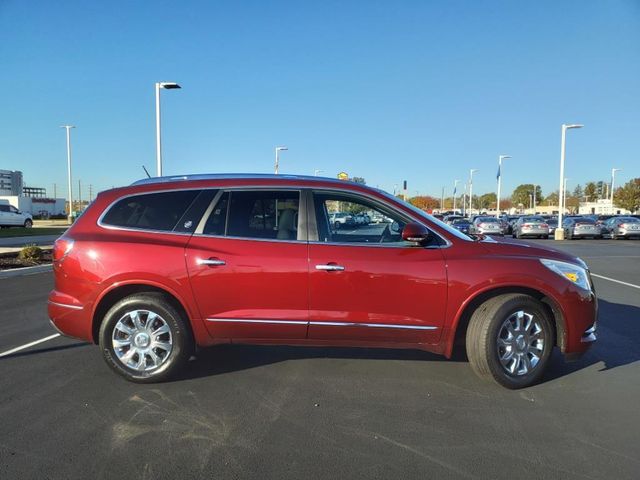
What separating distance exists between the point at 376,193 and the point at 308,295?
3.81 ft

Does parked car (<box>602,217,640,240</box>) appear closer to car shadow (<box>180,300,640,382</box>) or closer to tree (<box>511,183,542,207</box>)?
car shadow (<box>180,300,640,382</box>)

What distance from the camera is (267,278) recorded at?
13.5 ft

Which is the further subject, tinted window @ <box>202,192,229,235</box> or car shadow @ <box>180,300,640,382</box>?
car shadow @ <box>180,300,640,382</box>

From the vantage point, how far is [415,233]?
13.3 feet

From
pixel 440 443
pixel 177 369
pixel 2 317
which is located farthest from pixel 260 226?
pixel 2 317

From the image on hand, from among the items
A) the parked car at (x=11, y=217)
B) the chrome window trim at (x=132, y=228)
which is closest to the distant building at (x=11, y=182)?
the parked car at (x=11, y=217)

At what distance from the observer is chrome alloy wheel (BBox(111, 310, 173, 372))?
4277mm

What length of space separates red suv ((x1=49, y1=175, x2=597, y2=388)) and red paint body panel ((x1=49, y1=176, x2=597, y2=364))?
0.04 ft

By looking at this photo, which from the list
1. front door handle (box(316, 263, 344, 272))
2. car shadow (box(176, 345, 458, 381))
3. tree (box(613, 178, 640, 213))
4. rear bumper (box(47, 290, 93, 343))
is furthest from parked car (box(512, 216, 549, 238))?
tree (box(613, 178, 640, 213))

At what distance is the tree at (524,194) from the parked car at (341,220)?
13929cm

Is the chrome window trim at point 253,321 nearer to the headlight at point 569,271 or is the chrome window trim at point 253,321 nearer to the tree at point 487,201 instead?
the headlight at point 569,271

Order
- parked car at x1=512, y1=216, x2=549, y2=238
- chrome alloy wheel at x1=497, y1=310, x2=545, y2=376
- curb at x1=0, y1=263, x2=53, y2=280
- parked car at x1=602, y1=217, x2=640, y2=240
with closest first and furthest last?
chrome alloy wheel at x1=497, y1=310, x2=545, y2=376, curb at x1=0, y1=263, x2=53, y2=280, parked car at x1=602, y1=217, x2=640, y2=240, parked car at x1=512, y1=216, x2=549, y2=238

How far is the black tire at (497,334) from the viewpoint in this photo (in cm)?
409

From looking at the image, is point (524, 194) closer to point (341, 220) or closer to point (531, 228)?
point (531, 228)
